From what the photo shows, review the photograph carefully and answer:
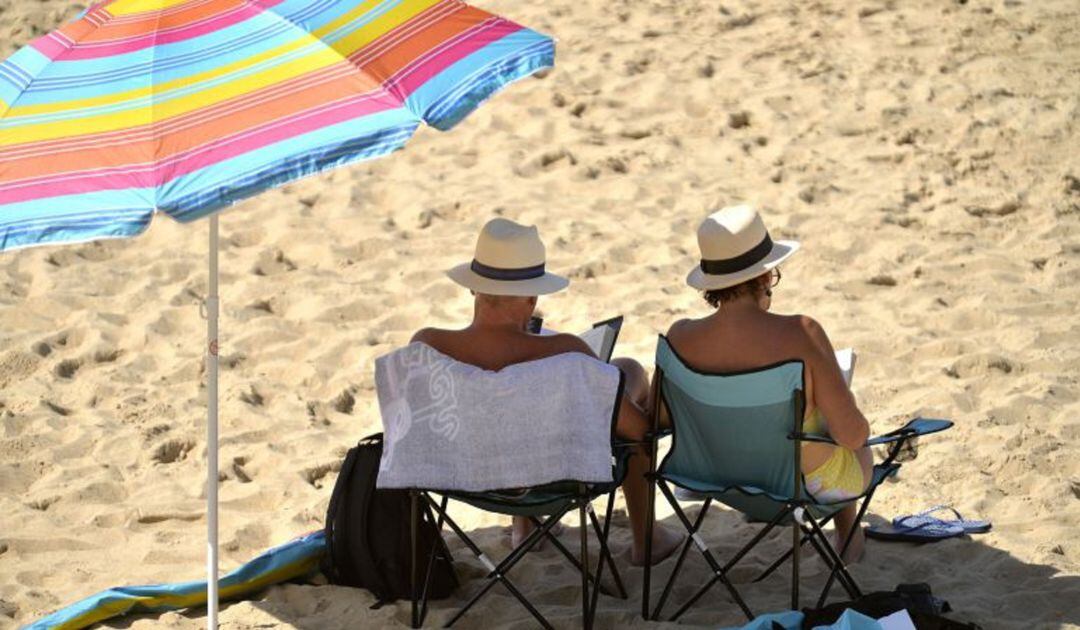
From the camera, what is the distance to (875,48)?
28.9 feet

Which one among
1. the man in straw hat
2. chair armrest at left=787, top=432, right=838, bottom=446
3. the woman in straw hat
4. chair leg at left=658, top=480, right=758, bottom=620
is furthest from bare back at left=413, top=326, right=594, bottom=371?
chair armrest at left=787, top=432, right=838, bottom=446

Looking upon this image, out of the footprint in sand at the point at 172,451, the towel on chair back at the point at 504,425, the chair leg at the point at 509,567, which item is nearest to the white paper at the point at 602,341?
the towel on chair back at the point at 504,425

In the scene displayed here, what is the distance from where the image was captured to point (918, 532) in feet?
15.2

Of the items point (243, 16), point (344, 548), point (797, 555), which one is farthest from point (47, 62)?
point (797, 555)

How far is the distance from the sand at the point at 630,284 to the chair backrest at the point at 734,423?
1.39 feet

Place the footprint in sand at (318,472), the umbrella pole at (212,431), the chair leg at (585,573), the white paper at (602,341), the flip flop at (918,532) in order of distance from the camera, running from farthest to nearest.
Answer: the footprint in sand at (318,472)
the flip flop at (918,532)
the white paper at (602,341)
the chair leg at (585,573)
the umbrella pole at (212,431)

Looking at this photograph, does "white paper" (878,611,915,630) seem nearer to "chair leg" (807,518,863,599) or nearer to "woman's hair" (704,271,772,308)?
"chair leg" (807,518,863,599)

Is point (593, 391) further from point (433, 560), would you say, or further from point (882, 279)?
point (882, 279)

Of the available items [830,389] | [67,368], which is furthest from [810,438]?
[67,368]

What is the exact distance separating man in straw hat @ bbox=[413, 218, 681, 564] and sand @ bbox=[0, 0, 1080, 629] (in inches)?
29.1

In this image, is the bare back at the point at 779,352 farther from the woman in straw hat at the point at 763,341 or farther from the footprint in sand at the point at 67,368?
the footprint in sand at the point at 67,368

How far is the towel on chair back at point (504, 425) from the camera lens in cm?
394

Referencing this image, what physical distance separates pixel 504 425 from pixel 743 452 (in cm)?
66

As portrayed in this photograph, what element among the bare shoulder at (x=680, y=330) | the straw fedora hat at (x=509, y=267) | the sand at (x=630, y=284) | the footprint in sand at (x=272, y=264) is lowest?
the footprint in sand at (x=272, y=264)
